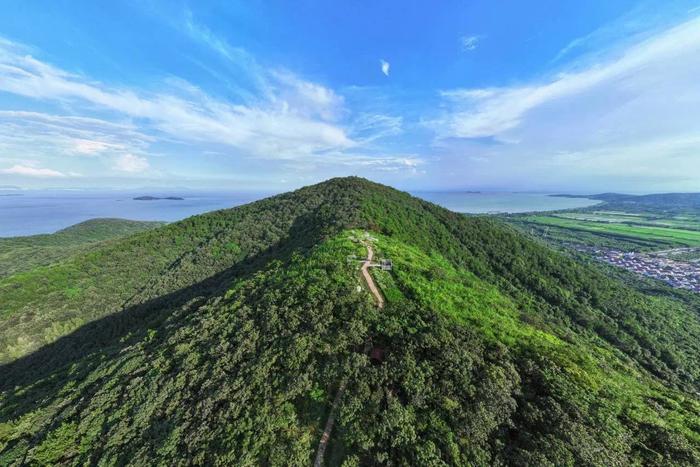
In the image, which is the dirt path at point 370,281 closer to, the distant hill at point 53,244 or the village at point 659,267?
the distant hill at point 53,244

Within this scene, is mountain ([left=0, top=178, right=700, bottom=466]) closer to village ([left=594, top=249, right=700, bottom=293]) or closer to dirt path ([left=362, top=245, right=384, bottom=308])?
dirt path ([left=362, top=245, right=384, bottom=308])

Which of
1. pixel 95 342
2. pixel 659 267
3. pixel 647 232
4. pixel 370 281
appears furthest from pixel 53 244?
pixel 647 232

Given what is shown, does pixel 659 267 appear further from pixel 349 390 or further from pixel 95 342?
pixel 95 342

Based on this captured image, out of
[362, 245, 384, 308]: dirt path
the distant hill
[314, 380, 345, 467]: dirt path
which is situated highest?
[362, 245, 384, 308]: dirt path

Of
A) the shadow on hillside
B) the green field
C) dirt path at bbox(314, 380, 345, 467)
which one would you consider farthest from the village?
dirt path at bbox(314, 380, 345, 467)

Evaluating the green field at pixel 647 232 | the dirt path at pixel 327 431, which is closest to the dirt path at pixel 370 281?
the dirt path at pixel 327 431

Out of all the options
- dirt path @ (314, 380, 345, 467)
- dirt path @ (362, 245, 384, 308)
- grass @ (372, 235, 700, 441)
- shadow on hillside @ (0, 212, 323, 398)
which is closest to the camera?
dirt path @ (314, 380, 345, 467)
